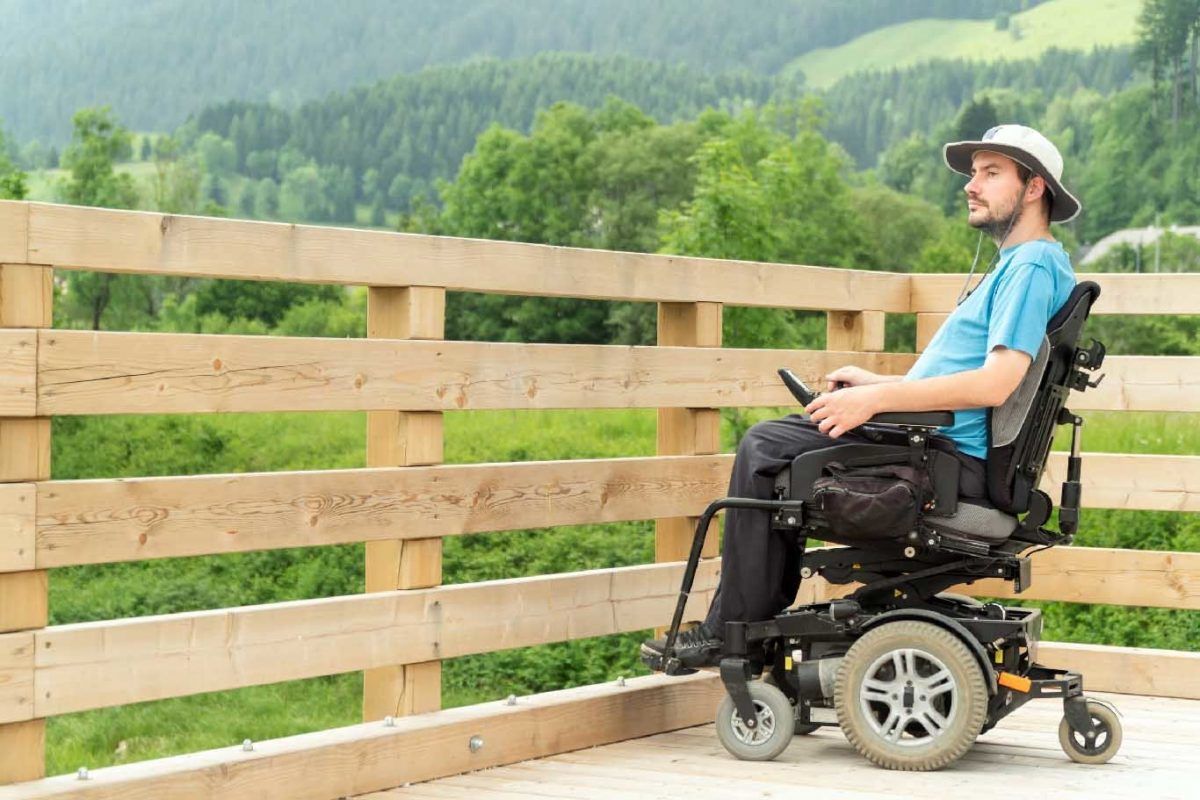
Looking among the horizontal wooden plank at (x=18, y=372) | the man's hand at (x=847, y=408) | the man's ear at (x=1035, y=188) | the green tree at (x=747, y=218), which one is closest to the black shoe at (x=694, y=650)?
the man's hand at (x=847, y=408)

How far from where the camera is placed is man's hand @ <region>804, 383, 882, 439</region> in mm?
3645

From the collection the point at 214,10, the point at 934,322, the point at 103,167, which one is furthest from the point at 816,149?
the point at 214,10

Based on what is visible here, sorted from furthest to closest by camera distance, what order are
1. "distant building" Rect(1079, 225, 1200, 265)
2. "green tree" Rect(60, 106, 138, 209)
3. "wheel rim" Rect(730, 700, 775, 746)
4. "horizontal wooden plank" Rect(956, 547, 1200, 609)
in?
"distant building" Rect(1079, 225, 1200, 265) → "green tree" Rect(60, 106, 138, 209) → "horizontal wooden plank" Rect(956, 547, 1200, 609) → "wheel rim" Rect(730, 700, 775, 746)

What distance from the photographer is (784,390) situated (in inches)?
192

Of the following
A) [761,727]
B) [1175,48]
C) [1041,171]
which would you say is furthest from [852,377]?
[1175,48]

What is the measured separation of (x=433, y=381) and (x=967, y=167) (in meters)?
1.42

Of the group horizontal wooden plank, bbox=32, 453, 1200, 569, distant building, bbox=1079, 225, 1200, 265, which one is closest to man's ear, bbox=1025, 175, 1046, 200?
horizontal wooden plank, bbox=32, 453, 1200, 569

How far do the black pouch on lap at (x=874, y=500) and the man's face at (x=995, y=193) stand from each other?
0.65 metres

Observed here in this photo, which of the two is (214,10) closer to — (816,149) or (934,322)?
(816,149)

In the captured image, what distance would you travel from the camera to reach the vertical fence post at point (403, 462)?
12.2ft

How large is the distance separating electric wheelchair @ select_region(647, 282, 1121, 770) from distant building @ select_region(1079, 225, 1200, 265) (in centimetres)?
6984

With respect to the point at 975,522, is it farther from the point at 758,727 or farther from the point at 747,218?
the point at 747,218

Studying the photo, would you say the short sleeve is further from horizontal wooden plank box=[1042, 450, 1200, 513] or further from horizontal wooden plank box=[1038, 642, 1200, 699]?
horizontal wooden plank box=[1038, 642, 1200, 699]

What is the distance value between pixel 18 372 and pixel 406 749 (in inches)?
45.6
